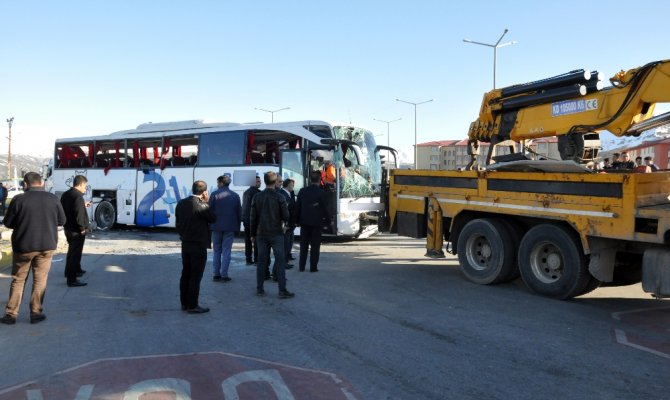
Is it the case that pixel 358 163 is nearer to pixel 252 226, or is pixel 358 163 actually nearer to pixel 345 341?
pixel 252 226

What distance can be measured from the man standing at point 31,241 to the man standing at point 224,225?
2910 millimetres

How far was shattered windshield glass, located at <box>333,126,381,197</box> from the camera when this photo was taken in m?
13.8

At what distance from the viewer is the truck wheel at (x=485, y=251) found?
8211mm

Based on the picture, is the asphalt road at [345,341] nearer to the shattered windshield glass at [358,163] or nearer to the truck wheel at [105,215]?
the shattered windshield glass at [358,163]

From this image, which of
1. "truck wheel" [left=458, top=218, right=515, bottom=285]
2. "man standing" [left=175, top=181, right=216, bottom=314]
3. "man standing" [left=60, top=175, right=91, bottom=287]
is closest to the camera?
"man standing" [left=175, top=181, right=216, bottom=314]

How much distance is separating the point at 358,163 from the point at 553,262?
726 cm

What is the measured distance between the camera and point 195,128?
16.8m

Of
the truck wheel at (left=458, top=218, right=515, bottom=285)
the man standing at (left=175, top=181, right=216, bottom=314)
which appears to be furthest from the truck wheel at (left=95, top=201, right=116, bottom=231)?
the truck wheel at (left=458, top=218, right=515, bottom=285)

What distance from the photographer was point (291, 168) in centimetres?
1423

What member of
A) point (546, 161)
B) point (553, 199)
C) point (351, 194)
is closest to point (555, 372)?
point (553, 199)

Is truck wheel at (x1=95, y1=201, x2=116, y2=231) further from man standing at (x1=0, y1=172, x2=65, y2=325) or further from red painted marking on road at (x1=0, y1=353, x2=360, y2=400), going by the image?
red painted marking on road at (x1=0, y1=353, x2=360, y2=400)

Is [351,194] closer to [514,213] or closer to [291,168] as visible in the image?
[291,168]

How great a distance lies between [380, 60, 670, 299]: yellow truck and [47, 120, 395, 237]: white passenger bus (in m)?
3.32

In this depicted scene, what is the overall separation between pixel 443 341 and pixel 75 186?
239 inches
